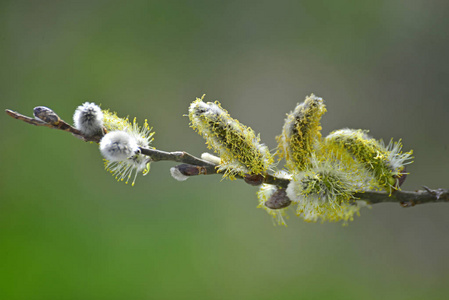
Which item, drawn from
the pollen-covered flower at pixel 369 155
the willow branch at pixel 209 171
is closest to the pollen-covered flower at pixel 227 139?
the willow branch at pixel 209 171

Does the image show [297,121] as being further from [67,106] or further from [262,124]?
[67,106]

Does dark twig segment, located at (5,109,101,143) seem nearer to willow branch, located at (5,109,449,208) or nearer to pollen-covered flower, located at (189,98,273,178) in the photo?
willow branch, located at (5,109,449,208)

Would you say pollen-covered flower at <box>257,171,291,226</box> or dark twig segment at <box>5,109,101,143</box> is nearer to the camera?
dark twig segment at <box>5,109,101,143</box>

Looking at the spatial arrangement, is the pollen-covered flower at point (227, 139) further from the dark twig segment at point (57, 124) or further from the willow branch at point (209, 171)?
the dark twig segment at point (57, 124)

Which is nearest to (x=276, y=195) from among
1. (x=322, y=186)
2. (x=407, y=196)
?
(x=322, y=186)

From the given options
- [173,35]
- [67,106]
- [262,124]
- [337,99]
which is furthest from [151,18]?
[337,99]

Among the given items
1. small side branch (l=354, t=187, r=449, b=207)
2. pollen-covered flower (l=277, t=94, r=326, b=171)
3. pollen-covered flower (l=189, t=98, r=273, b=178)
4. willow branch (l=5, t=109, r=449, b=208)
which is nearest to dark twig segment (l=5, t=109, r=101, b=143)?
willow branch (l=5, t=109, r=449, b=208)

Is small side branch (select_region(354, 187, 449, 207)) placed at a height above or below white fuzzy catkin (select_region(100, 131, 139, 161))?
above
